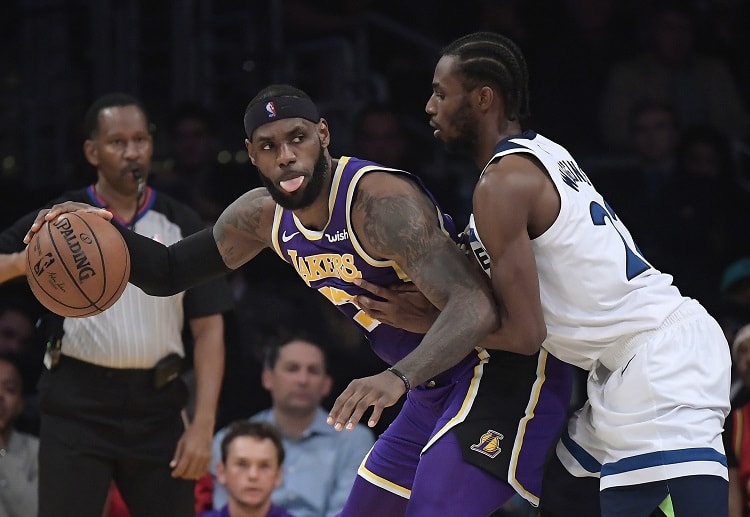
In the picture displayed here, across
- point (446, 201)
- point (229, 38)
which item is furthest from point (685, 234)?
point (229, 38)

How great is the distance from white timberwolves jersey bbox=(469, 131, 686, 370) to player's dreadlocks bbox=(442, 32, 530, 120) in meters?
0.22

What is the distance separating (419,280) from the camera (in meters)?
3.80

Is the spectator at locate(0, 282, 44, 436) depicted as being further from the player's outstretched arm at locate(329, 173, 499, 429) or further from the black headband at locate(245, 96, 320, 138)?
the player's outstretched arm at locate(329, 173, 499, 429)

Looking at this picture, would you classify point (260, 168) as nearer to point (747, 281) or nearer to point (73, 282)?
point (73, 282)

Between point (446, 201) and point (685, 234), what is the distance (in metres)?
1.64

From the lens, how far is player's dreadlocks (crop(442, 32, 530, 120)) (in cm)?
401

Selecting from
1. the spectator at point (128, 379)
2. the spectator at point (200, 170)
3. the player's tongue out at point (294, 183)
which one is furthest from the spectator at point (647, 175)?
the player's tongue out at point (294, 183)

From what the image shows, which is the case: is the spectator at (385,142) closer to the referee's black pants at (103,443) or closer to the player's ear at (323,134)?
the referee's black pants at (103,443)

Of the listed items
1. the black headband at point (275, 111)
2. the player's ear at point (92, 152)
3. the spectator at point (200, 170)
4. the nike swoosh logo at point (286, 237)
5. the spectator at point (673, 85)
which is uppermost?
the spectator at point (673, 85)

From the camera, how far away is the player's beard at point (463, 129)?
402cm

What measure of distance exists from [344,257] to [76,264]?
88 centimetres

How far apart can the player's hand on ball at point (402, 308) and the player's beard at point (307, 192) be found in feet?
1.08

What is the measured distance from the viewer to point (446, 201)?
24.5 ft

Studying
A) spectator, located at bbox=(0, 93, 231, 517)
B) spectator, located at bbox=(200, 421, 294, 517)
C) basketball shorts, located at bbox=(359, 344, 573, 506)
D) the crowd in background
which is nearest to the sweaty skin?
basketball shorts, located at bbox=(359, 344, 573, 506)
